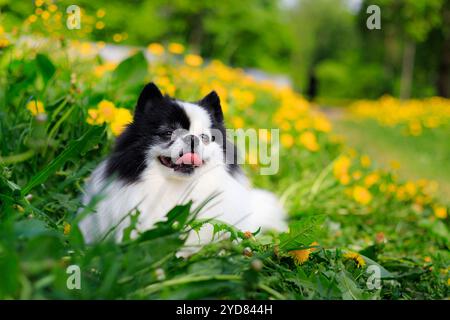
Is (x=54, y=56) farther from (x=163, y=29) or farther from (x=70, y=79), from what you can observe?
(x=163, y=29)

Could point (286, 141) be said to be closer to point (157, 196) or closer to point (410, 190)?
point (410, 190)

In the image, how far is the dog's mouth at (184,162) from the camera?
2.32 m

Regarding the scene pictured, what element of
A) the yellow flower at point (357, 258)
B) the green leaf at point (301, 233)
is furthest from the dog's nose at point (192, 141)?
the yellow flower at point (357, 258)

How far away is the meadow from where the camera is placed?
1663mm

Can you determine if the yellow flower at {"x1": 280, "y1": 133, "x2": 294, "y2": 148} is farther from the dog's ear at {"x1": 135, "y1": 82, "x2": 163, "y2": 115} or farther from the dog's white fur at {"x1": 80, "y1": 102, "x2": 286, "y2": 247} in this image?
the dog's ear at {"x1": 135, "y1": 82, "x2": 163, "y2": 115}

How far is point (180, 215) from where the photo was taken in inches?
72.4

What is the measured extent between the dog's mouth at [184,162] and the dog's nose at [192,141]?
0.12 feet

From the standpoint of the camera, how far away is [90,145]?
7.96 ft

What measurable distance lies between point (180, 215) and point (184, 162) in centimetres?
53

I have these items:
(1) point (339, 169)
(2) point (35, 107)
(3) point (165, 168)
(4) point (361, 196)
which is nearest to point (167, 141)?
(3) point (165, 168)
